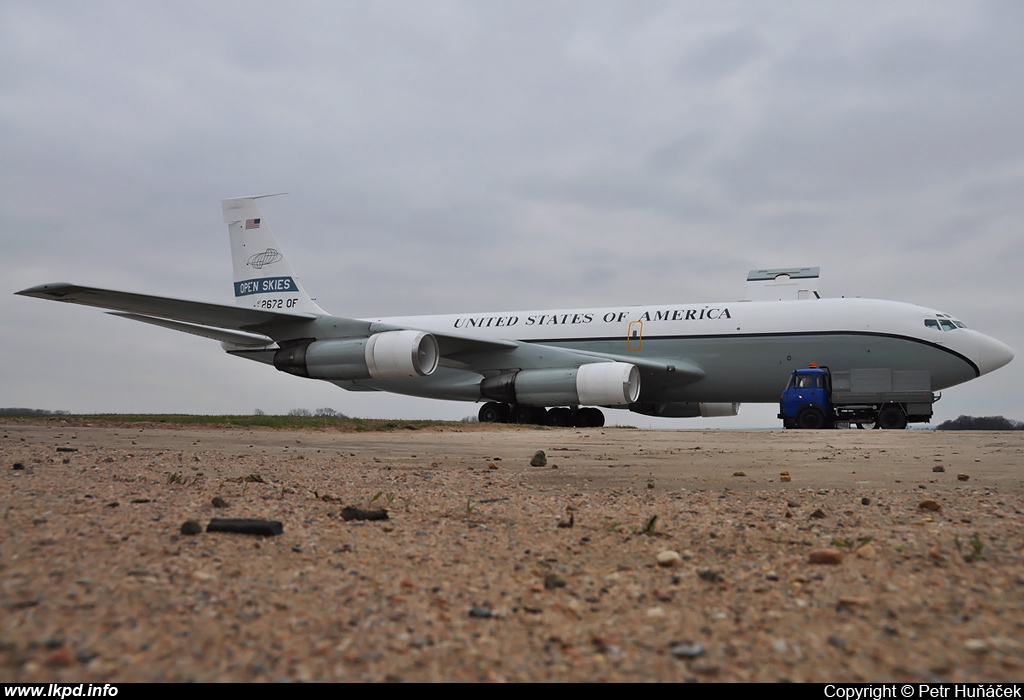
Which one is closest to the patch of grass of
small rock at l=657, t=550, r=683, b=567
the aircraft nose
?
small rock at l=657, t=550, r=683, b=567

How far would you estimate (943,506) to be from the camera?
3.38m

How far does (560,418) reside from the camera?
1811cm

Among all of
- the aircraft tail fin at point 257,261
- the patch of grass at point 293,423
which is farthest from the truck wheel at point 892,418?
the aircraft tail fin at point 257,261

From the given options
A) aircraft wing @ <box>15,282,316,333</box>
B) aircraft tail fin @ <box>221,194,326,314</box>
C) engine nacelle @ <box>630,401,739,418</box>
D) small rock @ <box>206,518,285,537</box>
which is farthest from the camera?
engine nacelle @ <box>630,401,739,418</box>

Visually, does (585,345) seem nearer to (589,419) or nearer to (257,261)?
(589,419)

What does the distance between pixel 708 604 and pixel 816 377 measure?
14.9 meters

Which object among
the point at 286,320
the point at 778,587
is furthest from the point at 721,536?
the point at 286,320

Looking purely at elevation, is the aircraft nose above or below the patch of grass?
above

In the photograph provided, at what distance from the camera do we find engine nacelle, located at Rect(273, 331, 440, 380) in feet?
43.2

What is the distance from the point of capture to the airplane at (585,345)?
1387cm

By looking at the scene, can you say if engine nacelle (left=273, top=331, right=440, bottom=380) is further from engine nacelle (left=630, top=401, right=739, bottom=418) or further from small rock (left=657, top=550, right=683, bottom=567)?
small rock (left=657, top=550, right=683, bottom=567)

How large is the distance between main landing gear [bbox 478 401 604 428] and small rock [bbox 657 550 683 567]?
15.3 m

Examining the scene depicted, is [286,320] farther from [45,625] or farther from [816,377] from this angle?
[45,625]

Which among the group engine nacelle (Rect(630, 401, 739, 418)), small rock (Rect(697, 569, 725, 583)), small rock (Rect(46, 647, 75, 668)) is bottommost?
small rock (Rect(46, 647, 75, 668))
